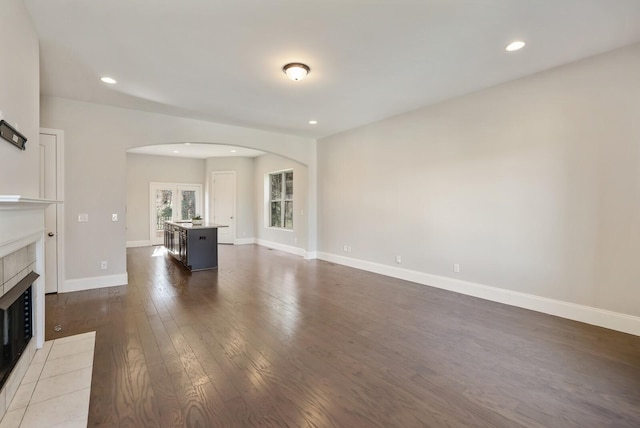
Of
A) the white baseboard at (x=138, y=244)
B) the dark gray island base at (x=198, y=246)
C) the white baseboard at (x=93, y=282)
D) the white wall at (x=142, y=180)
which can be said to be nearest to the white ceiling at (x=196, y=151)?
the white wall at (x=142, y=180)

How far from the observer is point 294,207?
7988mm

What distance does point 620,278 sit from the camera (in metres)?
3.01

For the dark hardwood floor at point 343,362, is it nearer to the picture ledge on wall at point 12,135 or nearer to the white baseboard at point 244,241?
the picture ledge on wall at point 12,135

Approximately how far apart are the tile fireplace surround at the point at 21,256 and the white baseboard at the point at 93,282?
213 centimetres

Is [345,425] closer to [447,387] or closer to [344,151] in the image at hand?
[447,387]

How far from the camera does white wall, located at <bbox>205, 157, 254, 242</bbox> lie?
9703mm

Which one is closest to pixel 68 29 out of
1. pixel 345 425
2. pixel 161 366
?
pixel 161 366

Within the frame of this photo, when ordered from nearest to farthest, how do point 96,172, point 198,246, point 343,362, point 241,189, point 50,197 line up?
point 343,362, point 50,197, point 96,172, point 198,246, point 241,189

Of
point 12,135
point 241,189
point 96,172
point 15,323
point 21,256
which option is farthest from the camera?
point 241,189

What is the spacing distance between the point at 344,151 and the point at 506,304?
400 cm

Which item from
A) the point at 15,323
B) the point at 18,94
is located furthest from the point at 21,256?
the point at 18,94

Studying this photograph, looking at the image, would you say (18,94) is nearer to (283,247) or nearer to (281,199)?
(283,247)

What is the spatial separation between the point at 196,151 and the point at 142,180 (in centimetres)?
208

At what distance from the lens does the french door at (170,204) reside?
370 inches
